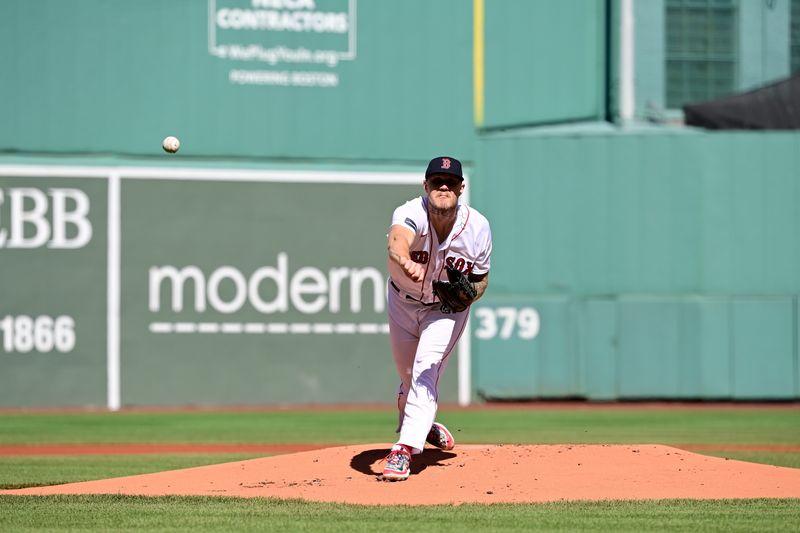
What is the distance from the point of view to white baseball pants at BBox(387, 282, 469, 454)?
649cm

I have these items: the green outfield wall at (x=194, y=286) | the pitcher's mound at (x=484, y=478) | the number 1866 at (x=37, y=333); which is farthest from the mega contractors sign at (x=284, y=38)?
the pitcher's mound at (x=484, y=478)

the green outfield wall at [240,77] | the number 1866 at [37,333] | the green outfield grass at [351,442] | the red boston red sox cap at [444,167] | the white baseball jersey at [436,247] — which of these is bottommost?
the green outfield grass at [351,442]

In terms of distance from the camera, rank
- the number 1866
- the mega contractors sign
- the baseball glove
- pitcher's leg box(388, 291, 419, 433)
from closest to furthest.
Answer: the baseball glove → pitcher's leg box(388, 291, 419, 433) → the number 1866 → the mega contractors sign

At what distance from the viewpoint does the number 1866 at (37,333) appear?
13969mm

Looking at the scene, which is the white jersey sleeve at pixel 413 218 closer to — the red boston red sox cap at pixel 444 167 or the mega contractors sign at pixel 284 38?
the red boston red sox cap at pixel 444 167

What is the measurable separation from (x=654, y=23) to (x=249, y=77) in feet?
19.2

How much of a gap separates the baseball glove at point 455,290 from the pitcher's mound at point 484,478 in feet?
3.27

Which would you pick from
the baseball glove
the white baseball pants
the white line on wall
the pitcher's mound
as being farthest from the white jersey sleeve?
the white line on wall

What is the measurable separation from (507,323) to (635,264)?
1893 millimetres

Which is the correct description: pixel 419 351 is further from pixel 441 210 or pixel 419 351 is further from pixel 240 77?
pixel 240 77

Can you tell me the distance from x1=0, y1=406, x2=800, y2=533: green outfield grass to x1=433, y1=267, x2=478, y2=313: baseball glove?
129 centimetres

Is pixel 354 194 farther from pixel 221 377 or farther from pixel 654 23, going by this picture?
pixel 654 23

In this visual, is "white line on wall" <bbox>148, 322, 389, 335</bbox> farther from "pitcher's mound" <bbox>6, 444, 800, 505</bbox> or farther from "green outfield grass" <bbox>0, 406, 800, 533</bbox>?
"pitcher's mound" <bbox>6, 444, 800, 505</bbox>

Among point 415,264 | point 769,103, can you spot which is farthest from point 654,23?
point 415,264
